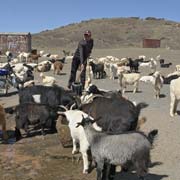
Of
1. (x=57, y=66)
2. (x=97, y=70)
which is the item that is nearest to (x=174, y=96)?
(x=97, y=70)

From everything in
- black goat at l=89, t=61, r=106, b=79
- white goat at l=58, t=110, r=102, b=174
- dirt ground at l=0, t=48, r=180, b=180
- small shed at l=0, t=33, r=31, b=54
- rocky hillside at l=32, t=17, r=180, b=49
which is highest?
rocky hillside at l=32, t=17, r=180, b=49

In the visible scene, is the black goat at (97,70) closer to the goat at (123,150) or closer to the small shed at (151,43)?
the goat at (123,150)

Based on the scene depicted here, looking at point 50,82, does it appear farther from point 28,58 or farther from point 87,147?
point 28,58

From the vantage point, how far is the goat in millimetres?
7105

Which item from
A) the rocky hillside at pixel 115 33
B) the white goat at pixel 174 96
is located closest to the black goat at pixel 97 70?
the white goat at pixel 174 96

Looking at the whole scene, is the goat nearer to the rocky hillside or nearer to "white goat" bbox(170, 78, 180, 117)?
"white goat" bbox(170, 78, 180, 117)

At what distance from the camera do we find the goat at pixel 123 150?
23.3ft

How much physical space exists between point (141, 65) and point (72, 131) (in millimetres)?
24599

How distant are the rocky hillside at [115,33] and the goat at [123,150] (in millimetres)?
60133

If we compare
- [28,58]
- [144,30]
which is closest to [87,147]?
[28,58]

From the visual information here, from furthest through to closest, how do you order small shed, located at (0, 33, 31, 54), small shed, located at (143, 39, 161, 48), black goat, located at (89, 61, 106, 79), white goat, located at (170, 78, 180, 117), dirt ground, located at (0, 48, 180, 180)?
small shed, located at (143, 39, 161, 48) → small shed, located at (0, 33, 31, 54) → black goat, located at (89, 61, 106, 79) → white goat, located at (170, 78, 180, 117) → dirt ground, located at (0, 48, 180, 180)

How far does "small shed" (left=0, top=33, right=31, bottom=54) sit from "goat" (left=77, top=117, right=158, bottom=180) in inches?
1642

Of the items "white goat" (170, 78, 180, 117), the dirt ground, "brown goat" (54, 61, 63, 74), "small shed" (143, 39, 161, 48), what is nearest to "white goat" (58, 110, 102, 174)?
the dirt ground

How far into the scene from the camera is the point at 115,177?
809 centimetres
